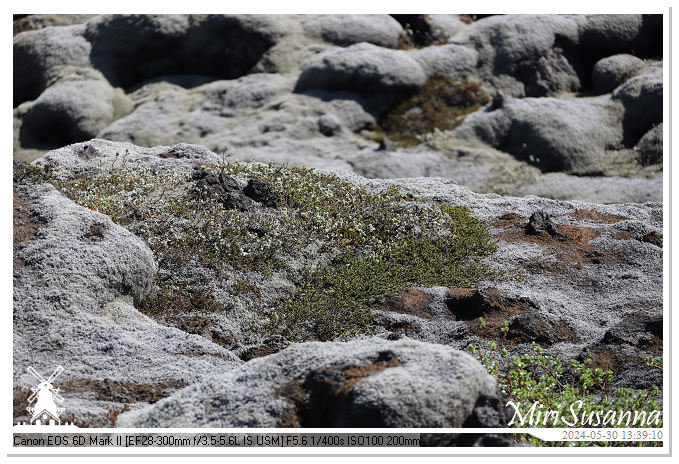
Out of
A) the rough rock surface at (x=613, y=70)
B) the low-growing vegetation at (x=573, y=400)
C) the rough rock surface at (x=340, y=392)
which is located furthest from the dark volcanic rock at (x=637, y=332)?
the rough rock surface at (x=613, y=70)

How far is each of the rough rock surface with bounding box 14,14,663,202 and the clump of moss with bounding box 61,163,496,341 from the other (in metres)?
13.0

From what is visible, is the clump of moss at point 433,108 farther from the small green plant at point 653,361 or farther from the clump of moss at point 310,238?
the small green plant at point 653,361

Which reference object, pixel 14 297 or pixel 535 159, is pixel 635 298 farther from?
pixel 535 159

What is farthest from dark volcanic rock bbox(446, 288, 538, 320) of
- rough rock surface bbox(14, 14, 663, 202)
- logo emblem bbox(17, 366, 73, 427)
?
rough rock surface bbox(14, 14, 663, 202)

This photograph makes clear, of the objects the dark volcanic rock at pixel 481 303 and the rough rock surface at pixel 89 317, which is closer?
the rough rock surface at pixel 89 317

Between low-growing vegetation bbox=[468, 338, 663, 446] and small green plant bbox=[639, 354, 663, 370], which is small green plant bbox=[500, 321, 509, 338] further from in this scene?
small green plant bbox=[639, 354, 663, 370]

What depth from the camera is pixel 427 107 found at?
114 feet

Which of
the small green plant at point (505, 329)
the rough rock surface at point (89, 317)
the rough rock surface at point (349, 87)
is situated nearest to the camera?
the rough rock surface at point (89, 317)

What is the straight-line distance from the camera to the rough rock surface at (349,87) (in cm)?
3061

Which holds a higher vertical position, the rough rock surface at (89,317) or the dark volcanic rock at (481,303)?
the rough rock surface at (89,317)

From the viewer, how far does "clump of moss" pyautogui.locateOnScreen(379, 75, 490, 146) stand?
33.7 m

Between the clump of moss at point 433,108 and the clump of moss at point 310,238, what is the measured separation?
56.0 feet
